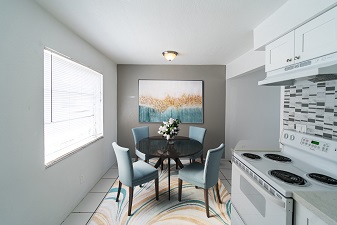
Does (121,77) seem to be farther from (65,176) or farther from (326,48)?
(326,48)

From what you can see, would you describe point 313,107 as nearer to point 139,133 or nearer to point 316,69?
point 316,69

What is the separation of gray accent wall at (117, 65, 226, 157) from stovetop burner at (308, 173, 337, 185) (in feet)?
8.67

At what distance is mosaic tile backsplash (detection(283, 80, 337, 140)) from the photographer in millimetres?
1300

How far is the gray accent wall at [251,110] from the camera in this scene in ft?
11.9

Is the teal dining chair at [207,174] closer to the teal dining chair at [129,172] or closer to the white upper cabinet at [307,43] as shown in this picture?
the teal dining chair at [129,172]

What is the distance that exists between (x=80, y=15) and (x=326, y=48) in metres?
2.19

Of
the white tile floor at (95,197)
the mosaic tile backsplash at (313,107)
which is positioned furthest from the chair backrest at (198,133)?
the mosaic tile backsplash at (313,107)

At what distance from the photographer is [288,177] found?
1146 millimetres

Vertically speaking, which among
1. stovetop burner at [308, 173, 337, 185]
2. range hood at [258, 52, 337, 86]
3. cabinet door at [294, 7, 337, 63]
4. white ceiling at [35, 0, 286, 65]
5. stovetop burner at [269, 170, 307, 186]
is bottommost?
stovetop burner at [308, 173, 337, 185]

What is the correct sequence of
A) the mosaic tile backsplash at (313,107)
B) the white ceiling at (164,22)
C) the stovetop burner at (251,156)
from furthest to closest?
1. the stovetop burner at (251,156)
2. the white ceiling at (164,22)
3. the mosaic tile backsplash at (313,107)

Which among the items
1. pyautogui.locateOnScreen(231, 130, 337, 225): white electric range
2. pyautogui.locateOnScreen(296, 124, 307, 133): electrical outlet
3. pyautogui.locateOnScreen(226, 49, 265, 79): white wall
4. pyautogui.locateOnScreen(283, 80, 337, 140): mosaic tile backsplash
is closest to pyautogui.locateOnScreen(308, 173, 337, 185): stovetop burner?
pyautogui.locateOnScreen(231, 130, 337, 225): white electric range

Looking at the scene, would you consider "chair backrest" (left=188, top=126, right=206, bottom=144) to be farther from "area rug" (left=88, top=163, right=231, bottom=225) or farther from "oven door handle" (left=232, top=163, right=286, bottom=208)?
"oven door handle" (left=232, top=163, right=286, bottom=208)

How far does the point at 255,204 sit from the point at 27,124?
205 cm

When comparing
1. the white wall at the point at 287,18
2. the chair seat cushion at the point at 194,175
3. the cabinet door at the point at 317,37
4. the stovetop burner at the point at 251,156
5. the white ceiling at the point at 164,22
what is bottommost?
the chair seat cushion at the point at 194,175
